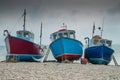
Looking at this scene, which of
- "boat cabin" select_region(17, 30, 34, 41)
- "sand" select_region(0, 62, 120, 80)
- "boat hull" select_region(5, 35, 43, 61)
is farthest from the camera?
"boat cabin" select_region(17, 30, 34, 41)

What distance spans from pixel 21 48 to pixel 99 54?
10.7 meters

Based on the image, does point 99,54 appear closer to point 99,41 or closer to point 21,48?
point 99,41

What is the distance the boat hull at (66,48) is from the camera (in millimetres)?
29906

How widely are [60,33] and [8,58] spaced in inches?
304

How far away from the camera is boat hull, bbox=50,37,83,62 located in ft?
98.1

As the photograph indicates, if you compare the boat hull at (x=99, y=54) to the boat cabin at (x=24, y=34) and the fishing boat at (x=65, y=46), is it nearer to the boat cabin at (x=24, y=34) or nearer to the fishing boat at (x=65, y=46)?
the fishing boat at (x=65, y=46)

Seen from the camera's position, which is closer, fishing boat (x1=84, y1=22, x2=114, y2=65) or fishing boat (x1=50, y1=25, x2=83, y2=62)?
fishing boat (x1=50, y1=25, x2=83, y2=62)

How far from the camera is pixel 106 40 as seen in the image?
3575 centimetres

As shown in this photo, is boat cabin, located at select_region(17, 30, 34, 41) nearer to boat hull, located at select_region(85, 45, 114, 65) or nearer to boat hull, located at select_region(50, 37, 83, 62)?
boat hull, located at select_region(50, 37, 83, 62)

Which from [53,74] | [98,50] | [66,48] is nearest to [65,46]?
[66,48]

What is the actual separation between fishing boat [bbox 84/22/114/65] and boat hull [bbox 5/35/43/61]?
842cm

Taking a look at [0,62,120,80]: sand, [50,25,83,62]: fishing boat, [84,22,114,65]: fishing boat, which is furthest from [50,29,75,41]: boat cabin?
[0,62,120,80]: sand

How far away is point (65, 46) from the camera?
29.9m

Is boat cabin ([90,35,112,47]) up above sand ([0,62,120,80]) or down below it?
above
